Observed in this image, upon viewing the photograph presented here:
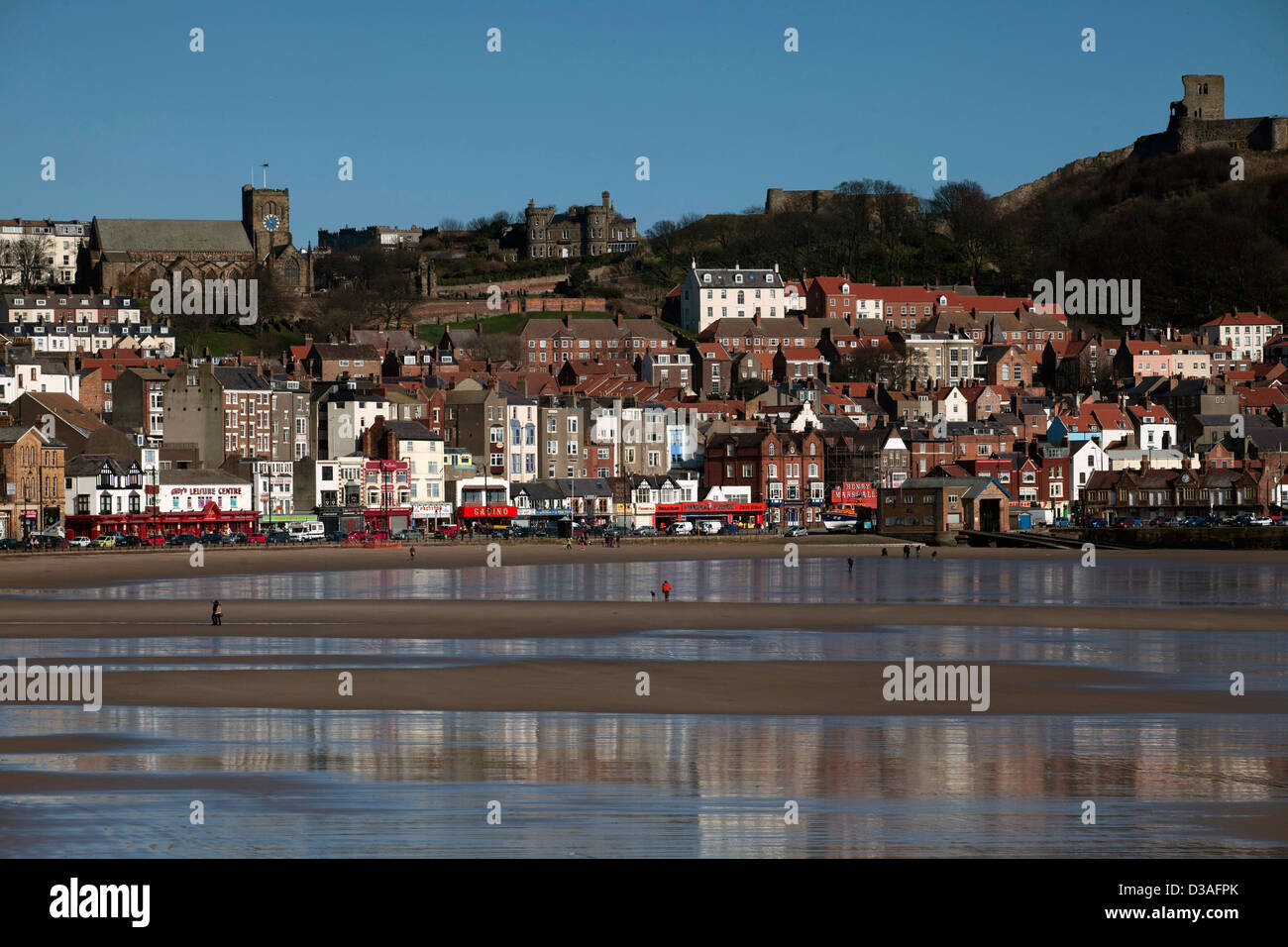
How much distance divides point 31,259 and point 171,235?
11.4 metres

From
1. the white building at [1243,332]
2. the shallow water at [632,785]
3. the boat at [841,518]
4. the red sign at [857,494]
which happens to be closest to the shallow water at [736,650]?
the shallow water at [632,785]

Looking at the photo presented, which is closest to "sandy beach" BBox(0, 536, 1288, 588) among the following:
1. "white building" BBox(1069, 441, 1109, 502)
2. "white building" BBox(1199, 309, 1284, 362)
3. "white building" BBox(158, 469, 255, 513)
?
"white building" BBox(158, 469, 255, 513)

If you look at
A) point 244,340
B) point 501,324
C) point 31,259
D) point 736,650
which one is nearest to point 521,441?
point 244,340

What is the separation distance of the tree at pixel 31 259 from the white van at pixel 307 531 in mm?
65630

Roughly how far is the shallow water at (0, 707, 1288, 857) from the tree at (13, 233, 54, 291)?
119 metres

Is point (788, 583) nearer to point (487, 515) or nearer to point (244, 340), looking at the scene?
point (487, 515)

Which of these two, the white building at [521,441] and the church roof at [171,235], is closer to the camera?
the white building at [521,441]

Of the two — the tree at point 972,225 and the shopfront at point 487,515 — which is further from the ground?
the tree at point 972,225

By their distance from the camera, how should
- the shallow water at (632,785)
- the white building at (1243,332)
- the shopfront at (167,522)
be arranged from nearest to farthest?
the shallow water at (632,785)
the shopfront at (167,522)
the white building at (1243,332)

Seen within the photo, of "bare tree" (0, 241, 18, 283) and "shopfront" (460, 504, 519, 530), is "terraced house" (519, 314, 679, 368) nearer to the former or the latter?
"shopfront" (460, 504, 519, 530)

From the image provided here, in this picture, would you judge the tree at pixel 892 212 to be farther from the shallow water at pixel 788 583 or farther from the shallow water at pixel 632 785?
the shallow water at pixel 632 785

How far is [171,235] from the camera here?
456 ft

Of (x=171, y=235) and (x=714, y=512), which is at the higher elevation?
(x=171, y=235)

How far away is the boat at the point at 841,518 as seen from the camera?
3243 inches
